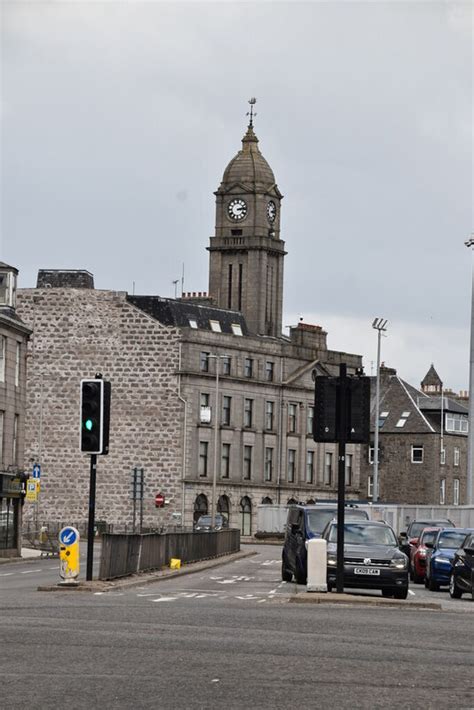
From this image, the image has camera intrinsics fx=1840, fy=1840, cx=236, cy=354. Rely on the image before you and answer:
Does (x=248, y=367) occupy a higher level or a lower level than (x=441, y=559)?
higher

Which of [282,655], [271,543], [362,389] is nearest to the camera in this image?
[282,655]

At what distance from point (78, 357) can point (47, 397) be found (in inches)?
121

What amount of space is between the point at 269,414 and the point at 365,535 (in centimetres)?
8400

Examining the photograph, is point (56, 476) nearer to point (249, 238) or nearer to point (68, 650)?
point (249, 238)

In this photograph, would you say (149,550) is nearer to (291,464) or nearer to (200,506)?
(200,506)

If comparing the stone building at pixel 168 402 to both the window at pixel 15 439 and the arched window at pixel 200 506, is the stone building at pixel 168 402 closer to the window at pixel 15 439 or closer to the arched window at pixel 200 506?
the arched window at pixel 200 506

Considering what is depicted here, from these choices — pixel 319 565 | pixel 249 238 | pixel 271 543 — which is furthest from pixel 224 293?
pixel 319 565

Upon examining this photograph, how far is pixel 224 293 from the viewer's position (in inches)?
4985

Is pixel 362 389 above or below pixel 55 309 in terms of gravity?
below

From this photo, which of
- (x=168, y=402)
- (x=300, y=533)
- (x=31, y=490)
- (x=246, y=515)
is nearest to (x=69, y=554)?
(x=300, y=533)

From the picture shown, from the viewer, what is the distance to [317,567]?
31.9 meters

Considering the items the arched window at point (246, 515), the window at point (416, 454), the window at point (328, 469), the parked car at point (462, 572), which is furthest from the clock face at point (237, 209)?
the parked car at point (462, 572)

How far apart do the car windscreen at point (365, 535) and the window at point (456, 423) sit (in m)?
96.7

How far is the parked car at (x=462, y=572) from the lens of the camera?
3512 cm
